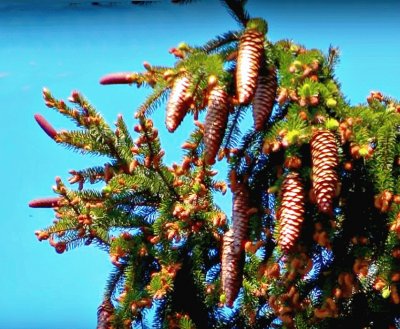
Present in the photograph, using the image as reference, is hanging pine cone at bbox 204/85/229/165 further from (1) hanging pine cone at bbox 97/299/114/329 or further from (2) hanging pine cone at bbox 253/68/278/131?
(1) hanging pine cone at bbox 97/299/114/329

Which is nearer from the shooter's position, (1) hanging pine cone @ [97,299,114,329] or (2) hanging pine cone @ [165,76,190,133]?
(2) hanging pine cone @ [165,76,190,133]

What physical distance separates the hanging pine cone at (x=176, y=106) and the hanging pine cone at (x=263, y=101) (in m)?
0.09

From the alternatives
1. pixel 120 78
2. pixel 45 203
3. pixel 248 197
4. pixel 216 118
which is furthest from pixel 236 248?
pixel 45 203

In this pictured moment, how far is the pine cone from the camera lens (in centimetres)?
111

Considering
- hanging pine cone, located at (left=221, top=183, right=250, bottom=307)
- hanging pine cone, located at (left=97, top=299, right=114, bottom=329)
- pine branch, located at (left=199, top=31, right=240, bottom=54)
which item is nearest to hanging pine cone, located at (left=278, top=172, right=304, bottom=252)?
hanging pine cone, located at (left=221, top=183, right=250, bottom=307)

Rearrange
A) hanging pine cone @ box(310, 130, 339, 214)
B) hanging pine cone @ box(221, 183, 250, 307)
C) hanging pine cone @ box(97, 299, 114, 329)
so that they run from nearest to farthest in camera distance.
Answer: hanging pine cone @ box(310, 130, 339, 214), hanging pine cone @ box(221, 183, 250, 307), hanging pine cone @ box(97, 299, 114, 329)

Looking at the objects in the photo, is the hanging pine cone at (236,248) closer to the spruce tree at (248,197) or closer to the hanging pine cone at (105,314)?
the spruce tree at (248,197)

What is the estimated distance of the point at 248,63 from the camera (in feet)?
3.76

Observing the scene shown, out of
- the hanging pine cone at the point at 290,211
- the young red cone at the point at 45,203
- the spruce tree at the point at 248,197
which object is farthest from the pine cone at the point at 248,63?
the young red cone at the point at 45,203

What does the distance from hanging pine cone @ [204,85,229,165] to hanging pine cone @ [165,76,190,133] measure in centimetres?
3

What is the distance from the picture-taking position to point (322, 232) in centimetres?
114

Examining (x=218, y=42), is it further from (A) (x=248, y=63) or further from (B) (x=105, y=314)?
(B) (x=105, y=314)

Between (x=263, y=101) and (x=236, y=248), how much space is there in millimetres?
204

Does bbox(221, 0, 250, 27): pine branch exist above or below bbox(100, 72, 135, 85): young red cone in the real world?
above
